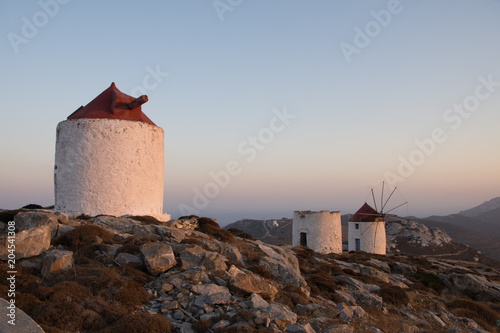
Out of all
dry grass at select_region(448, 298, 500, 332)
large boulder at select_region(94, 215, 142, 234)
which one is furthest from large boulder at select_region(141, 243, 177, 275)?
dry grass at select_region(448, 298, 500, 332)

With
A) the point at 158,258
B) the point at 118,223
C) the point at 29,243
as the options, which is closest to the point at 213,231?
the point at 118,223

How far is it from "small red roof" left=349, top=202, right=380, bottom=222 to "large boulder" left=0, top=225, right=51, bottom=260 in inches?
1292

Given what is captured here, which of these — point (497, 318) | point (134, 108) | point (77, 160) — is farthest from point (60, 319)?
point (497, 318)

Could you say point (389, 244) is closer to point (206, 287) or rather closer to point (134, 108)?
point (134, 108)

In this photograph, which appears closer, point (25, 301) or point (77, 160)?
point (25, 301)

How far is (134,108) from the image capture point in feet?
57.9

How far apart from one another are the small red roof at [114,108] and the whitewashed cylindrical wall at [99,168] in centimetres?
58

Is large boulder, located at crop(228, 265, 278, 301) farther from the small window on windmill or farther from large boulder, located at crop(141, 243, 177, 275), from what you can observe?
the small window on windmill

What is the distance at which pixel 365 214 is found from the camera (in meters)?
37.2

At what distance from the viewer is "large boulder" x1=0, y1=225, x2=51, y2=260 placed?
359 inches

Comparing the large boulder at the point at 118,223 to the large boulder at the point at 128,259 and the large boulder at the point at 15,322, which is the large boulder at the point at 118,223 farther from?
the large boulder at the point at 15,322

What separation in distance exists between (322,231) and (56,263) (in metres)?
25.2

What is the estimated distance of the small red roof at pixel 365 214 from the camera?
121 feet

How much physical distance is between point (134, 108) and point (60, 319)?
13.1 metres
